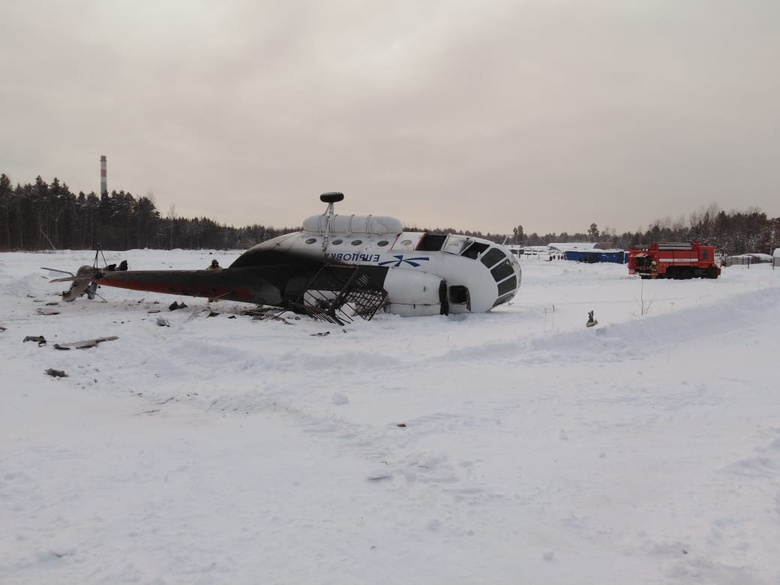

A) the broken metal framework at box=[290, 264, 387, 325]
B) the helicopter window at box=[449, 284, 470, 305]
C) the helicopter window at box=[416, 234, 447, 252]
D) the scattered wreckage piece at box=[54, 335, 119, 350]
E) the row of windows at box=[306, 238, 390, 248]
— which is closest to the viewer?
the scattered wreckage piece at box=[54, 335, 119, 350]

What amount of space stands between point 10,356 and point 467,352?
8.07 meters

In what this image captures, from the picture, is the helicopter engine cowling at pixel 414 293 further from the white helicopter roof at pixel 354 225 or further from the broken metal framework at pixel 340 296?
the white helicopter roof at pixel 354 225

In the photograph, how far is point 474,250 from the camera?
14703 mm

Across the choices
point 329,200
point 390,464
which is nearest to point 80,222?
point 329,200

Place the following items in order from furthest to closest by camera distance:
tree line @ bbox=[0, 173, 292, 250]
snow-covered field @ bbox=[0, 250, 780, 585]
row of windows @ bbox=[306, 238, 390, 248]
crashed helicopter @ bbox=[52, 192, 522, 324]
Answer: tree line @ bbox=[0, 173, 292, 250] < row of windows @ bbox=[306, 238, 390, 248] < crashed helicopter @ bbox=[52, 192, 522, 324] < snow-covered field @ bbox=[0, 250, 780, 585]

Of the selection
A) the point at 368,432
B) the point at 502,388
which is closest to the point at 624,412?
the point at 502,388

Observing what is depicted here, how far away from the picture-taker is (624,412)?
634 cm

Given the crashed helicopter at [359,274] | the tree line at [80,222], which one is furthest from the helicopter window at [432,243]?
the tree line at [80,222]

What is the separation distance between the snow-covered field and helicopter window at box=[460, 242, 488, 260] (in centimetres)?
500

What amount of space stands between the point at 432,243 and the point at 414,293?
5.92 ft

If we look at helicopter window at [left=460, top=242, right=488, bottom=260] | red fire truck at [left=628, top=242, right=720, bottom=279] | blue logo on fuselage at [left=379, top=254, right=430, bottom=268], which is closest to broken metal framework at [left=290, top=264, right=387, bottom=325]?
blue logo on fuselage at [left=379, top=254, right=430, bottom=268]

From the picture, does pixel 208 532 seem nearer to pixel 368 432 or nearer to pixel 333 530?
pixel 333 530

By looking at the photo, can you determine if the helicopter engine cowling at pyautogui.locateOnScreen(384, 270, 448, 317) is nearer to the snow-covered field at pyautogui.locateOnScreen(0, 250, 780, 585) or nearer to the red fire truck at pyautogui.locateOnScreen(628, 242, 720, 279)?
the snow-covered field at pyautogui.locateOnScreen(0, 250, 780, 585)

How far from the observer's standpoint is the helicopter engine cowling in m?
14.1
